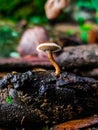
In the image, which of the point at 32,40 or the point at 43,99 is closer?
the point at 43,99

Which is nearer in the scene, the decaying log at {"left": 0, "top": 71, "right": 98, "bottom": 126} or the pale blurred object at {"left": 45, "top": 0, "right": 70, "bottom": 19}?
the decaying log at {"left": 0, "top": 71, "right": 98, "bottom": 126}

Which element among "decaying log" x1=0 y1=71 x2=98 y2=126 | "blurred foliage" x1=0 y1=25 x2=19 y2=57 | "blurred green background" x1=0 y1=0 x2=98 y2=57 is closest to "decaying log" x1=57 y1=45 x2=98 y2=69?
"decaying log" x1=0 y1=71 x2=98 y2=126

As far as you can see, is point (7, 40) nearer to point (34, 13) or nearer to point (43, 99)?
point (34, 13)

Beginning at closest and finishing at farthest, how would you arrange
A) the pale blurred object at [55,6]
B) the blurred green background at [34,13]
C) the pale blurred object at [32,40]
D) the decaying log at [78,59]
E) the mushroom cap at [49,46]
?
the mushroom cap at [49,46] < the decaying log at [78,59] < the pale blurred object at [55,6] < the pale blurred object at [32,40] < the blurred green background at [34,13]

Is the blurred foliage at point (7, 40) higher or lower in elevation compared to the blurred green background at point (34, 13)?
lower

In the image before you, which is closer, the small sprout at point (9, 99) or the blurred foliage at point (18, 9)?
the small sprout at point (9, 99)

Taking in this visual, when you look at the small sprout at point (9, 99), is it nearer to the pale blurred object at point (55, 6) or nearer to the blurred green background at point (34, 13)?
the pale blurred object at point (55, 6)

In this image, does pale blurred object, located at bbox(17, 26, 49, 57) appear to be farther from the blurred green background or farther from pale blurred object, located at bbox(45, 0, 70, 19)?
the blurred green background

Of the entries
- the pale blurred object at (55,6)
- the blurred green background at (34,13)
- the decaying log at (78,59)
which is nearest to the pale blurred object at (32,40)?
the pale blurred object at (55,6)

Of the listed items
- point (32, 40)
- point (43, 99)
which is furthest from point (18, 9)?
point (43, 99)
